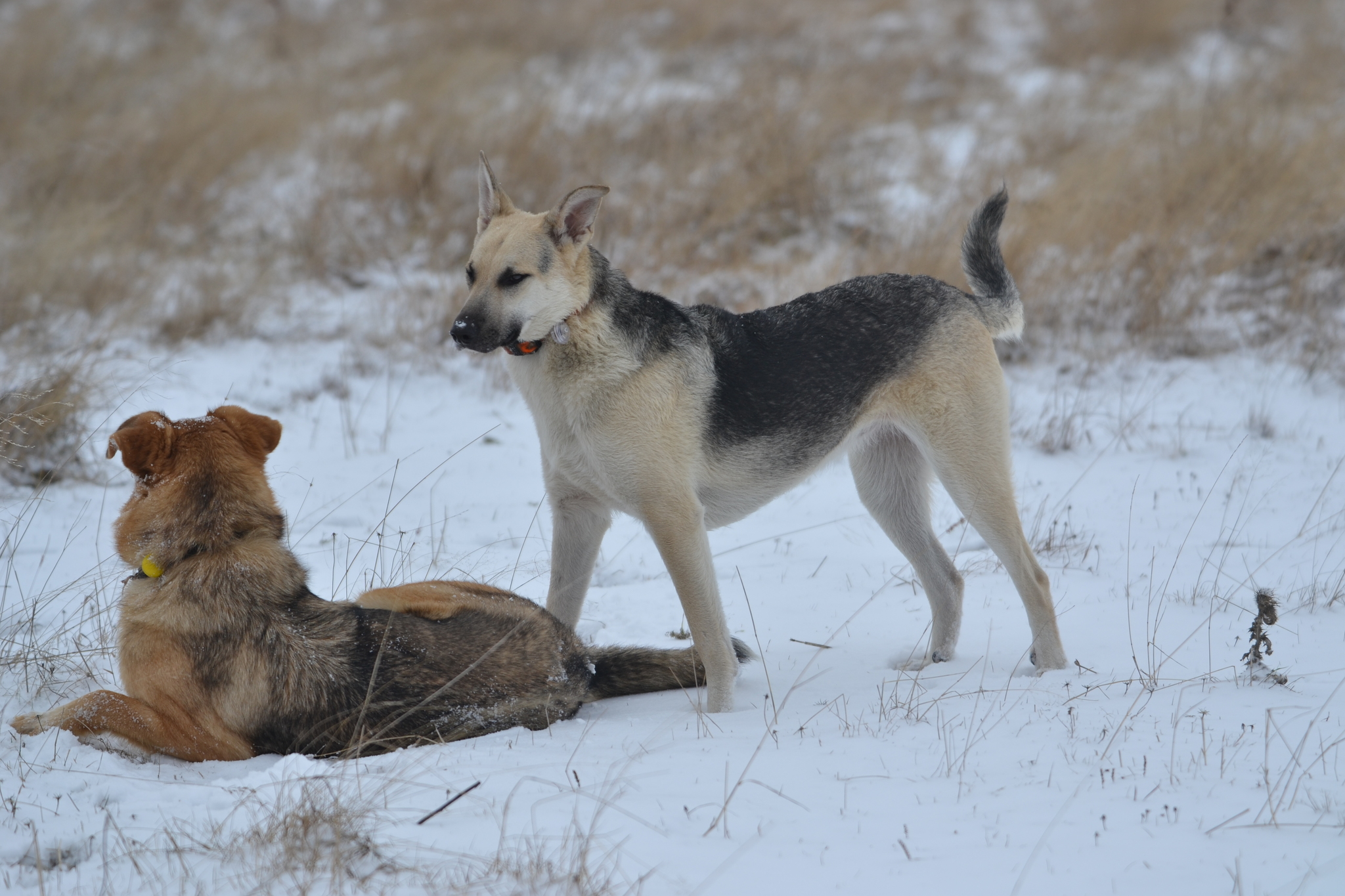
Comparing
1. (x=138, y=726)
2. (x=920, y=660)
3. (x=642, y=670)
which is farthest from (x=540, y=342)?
(x=920, y=660)

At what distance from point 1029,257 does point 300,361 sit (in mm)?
6426

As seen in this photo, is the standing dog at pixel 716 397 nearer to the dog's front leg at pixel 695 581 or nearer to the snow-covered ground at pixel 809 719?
the dog's front leg at pixel 695 581

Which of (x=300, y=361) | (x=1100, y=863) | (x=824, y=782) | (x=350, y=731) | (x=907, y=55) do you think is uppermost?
(x=907, y=55)

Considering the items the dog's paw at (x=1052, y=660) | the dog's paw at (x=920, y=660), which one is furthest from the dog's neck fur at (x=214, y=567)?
the dog's paw at (x=1052, y=660)

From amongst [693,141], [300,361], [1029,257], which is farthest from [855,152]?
[300,361]

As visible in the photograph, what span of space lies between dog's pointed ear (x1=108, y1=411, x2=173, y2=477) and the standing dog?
A: 105cm

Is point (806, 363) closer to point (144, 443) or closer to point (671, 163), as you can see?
point (144, 443)

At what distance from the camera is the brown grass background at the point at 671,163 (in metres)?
8.70

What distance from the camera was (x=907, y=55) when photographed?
48.1 ft

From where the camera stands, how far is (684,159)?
35.8ft

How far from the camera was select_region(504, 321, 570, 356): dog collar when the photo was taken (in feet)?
12.7

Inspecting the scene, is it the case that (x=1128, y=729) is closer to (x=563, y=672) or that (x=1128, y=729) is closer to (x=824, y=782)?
(x=824, y=782)

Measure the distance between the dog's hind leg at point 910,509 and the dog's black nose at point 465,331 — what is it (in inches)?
72.3

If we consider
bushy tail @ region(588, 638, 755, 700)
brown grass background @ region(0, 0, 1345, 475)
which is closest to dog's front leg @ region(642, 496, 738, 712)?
bushy tail @ region(588, 638, 755, 700)
